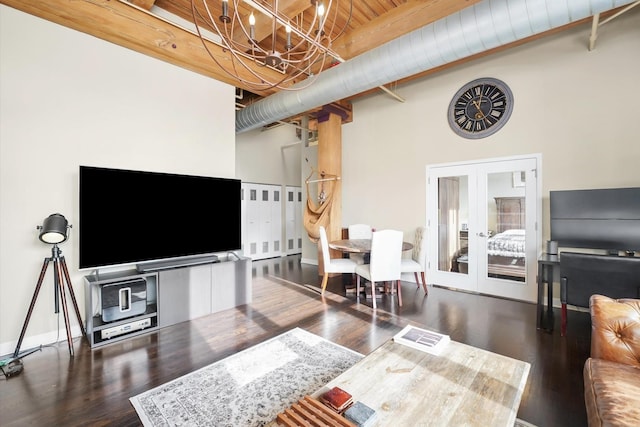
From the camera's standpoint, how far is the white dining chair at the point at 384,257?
3.71 m

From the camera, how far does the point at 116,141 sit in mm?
3182

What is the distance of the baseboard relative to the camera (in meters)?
2.61

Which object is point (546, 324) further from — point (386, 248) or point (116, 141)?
point (116, 141)

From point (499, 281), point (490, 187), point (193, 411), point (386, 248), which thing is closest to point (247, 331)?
point (193, 411)

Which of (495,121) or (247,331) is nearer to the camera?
(247,331)

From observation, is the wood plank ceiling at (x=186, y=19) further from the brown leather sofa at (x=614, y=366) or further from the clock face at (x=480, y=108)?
the brown leather sofa at (x=614, y=366)

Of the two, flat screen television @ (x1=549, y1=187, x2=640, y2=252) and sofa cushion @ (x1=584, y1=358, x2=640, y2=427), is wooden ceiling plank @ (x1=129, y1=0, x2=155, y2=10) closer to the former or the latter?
sofa cushion @ (x1=584, y1=358, x2=640, y2=427)

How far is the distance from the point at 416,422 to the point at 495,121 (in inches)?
168

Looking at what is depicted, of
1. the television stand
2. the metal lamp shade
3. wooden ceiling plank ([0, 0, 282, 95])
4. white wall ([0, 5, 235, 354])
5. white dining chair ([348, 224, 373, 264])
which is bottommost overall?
the television stand

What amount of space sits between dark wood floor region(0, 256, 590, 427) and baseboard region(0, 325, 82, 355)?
0.44 feet

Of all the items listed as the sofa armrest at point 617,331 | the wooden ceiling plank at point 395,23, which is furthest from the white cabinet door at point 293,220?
the sofa armrest at point 617,331

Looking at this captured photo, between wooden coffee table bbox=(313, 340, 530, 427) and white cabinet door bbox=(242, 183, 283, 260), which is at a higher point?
white cabinet door bbox=(242, 183, 283, 260)

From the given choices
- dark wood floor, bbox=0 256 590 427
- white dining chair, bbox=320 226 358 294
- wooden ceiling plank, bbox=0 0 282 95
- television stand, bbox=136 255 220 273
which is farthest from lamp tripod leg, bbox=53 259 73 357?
white dining chair, bbox=320 226 358 294

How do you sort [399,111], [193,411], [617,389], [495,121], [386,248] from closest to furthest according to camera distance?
[617,389] → [193,411] → [386,248] → [495,121] → [399,111]
